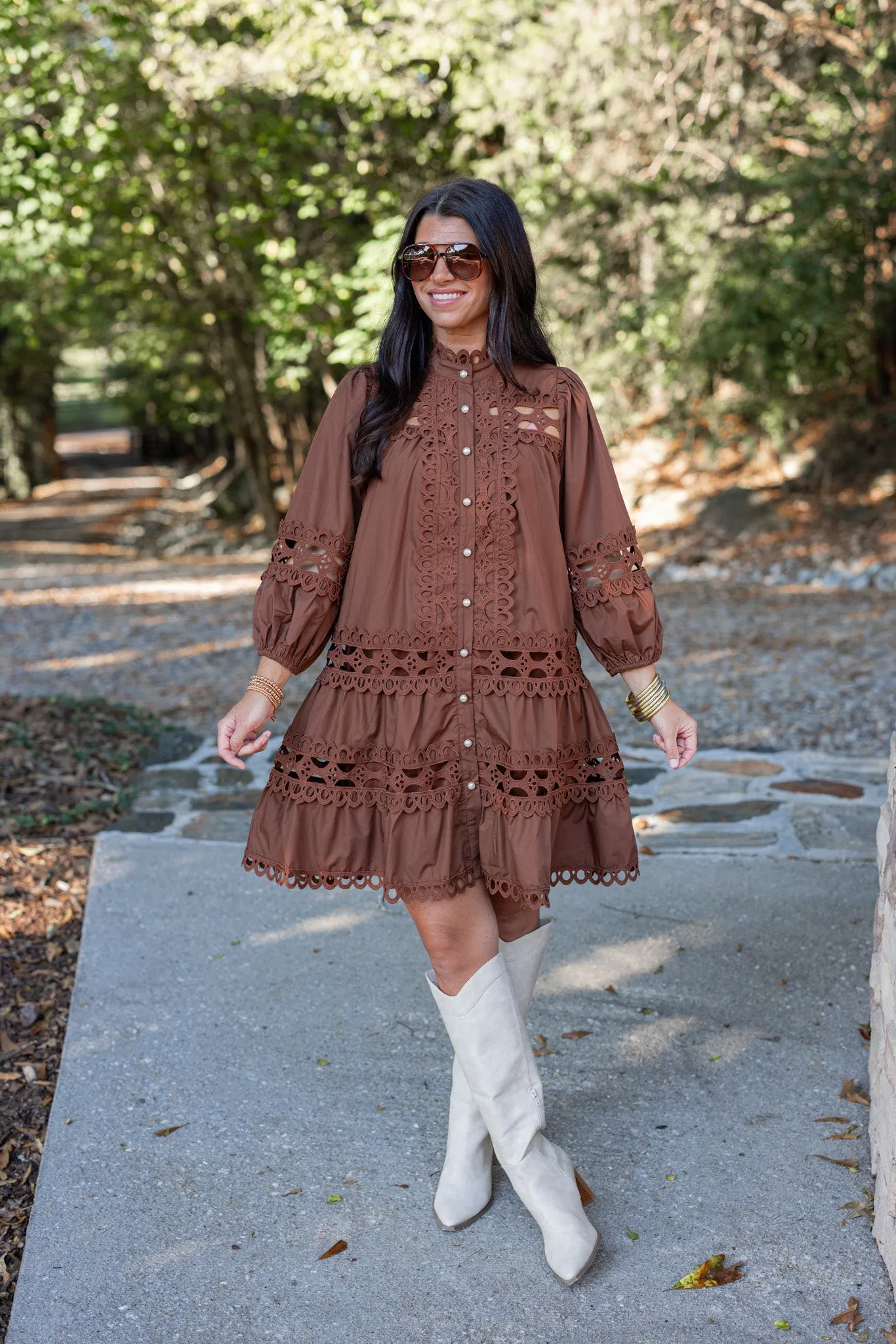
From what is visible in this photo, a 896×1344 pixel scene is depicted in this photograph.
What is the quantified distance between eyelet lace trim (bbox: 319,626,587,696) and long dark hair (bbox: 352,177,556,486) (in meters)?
0.34

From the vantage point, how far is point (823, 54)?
9648 millimetres

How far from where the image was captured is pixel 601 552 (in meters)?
2.42

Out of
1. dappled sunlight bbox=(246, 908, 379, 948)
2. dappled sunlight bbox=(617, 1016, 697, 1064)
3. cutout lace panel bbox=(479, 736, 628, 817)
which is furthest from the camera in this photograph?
dappled sunlight bbox=(246, 908, 379, 948)

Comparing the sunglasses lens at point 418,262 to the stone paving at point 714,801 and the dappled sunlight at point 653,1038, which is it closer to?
the dappled sunlight at point 653,1038

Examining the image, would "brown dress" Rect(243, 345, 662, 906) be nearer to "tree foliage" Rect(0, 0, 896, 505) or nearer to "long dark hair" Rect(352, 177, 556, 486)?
"long dark hair" Rect(352, 177, 556, 486)

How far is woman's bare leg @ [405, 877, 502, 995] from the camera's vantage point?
92.6 inches

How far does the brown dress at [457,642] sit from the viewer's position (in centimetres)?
232

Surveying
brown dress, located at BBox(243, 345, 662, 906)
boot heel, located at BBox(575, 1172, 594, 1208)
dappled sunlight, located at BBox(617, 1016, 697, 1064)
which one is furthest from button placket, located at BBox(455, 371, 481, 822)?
dappled sunlight, located at BBox(617, 1016, 697, 1064)

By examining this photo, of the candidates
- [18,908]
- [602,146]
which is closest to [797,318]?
[602,146]

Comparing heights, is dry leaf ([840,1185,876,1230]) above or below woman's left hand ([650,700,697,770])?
below

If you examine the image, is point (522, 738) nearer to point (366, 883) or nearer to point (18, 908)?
point (366, 883)

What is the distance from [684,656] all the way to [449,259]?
5.69 m

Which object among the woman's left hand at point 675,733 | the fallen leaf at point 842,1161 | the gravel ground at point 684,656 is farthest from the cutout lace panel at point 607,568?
the gravel ground at point 684,656

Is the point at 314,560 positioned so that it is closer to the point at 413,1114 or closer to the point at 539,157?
the point at 413,1114
